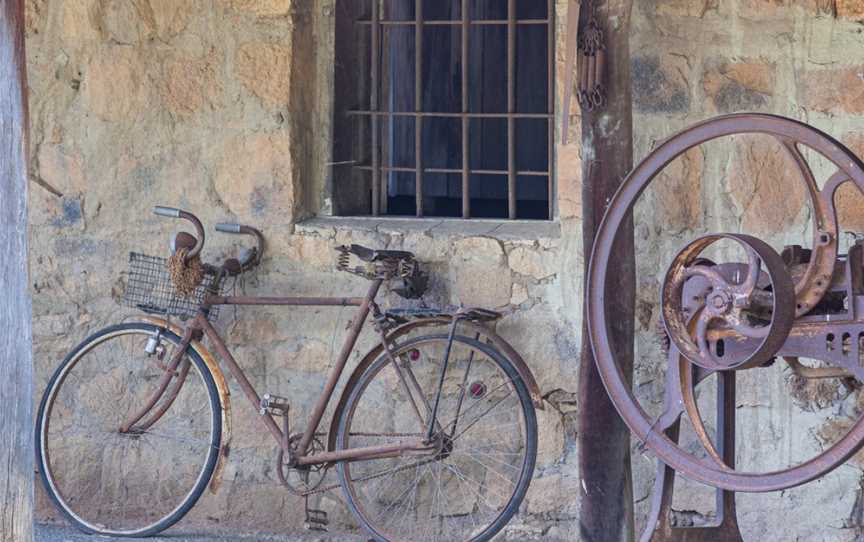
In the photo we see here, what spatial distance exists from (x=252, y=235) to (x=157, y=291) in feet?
1.36

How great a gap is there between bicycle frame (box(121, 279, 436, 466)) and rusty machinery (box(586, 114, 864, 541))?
1164 millimetres

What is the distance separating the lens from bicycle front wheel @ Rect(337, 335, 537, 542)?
4719 millimetres

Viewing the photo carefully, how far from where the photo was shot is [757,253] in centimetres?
321

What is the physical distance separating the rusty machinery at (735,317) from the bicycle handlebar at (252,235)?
5.39ft

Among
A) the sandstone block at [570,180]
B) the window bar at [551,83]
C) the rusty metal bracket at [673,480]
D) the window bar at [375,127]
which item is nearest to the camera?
the rusty metal bracket at [673,480]

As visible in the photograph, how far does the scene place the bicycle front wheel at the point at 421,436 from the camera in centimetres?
472

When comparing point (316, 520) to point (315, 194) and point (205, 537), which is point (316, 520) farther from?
point (315, 194)

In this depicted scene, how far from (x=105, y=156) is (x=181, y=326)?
0.70 metres

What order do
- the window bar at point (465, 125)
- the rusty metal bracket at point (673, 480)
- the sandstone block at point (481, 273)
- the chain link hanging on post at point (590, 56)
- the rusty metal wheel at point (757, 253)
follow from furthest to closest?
1. the window bar at point (465, 125)
2. the sandstone block at point (481, 273)
3. the chain link hanging on post at point (590, 56)
4. the rusty metal bracket at point (673, 480)
5. the rusty metal wheel at point (757, 253)

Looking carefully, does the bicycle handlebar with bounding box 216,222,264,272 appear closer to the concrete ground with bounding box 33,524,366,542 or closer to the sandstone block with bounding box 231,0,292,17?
the sandstone block with bounding box 231,0,292,17

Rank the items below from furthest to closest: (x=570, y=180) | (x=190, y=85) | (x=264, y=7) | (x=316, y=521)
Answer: (x=190, y=85) → (x=264, y=7) → (x=316, y=521) → (x=570, y=180)

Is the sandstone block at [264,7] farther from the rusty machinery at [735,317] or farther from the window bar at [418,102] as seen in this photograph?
the rusty machinery at [735,317]

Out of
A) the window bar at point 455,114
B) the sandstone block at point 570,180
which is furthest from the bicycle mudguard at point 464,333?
the window bar at point 455,114

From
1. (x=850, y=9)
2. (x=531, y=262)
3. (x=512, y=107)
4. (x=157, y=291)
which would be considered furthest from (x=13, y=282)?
(x=850, y=9)
